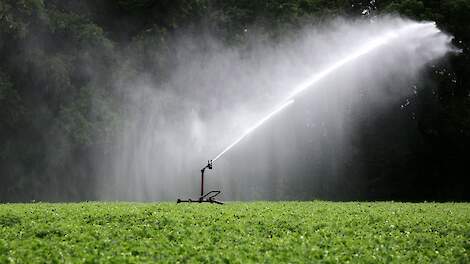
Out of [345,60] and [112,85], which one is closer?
[112,85]

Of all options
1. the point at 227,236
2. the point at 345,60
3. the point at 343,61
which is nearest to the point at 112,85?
the point at 345,60

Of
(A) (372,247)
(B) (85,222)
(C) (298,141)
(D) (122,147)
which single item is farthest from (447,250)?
(C) (298,141)

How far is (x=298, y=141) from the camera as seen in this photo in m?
38.4

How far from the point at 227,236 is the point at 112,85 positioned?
2091 cm

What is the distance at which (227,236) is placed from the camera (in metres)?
12.7

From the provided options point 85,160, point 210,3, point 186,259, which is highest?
point 210,3

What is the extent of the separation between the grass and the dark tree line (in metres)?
14.1

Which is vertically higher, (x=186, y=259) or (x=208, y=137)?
(x=208, y=137)

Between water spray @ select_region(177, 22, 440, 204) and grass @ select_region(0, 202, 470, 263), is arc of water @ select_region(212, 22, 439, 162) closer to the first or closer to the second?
water spray @ select_region(177, 22, 440, 204)

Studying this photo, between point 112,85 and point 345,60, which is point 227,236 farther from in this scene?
point 345,60

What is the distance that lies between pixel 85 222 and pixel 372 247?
700 cm

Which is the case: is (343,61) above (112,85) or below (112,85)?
above

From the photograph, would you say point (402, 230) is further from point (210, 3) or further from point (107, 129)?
point (210, 3)

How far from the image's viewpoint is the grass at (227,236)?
1095cm
